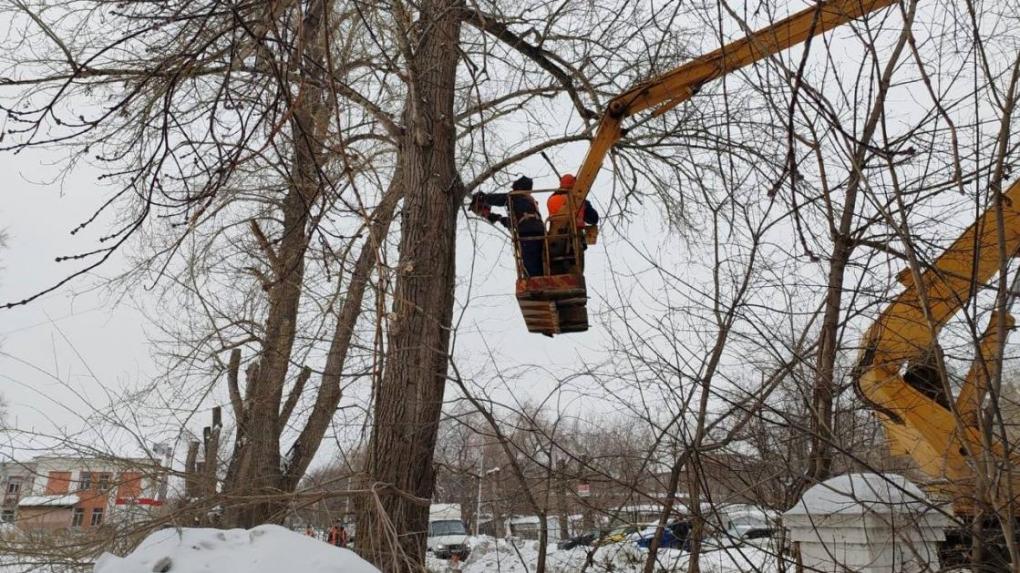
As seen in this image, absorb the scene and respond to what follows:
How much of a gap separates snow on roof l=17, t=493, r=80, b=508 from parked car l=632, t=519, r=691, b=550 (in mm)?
4158

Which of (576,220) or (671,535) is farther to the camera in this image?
(576,220)

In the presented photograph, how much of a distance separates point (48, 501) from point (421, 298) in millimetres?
3174

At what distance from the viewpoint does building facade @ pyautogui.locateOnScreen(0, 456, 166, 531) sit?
18.1ft

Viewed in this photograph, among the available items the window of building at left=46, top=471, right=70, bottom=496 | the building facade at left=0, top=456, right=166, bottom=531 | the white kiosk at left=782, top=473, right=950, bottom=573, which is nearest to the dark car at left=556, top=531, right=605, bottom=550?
the white kiosk at left=782, top=473, right=950, bottom=573

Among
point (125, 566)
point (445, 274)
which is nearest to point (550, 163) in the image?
point (445, 274)

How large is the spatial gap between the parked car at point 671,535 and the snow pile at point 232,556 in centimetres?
292

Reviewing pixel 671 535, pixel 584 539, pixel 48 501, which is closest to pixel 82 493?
pixel 48 501

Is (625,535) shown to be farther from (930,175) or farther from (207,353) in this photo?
(207,353)

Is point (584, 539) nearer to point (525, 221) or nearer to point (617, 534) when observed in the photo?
point (617, 534)

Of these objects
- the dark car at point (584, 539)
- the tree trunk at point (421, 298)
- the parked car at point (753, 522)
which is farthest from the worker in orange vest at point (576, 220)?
the parked car at point (753, 522)

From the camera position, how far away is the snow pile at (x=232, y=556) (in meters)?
1.71

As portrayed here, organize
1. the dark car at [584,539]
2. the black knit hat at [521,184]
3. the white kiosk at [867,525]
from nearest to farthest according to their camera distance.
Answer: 1. the white kiosk at [867,525]
2. the dark car at [584,539]
3. the black knit hat at [521,184]

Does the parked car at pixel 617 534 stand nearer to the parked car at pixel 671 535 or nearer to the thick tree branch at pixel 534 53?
the parked car at pixel 671 535

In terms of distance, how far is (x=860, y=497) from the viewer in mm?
3492
